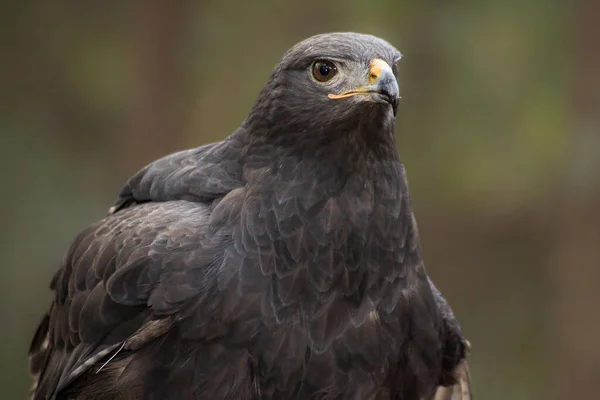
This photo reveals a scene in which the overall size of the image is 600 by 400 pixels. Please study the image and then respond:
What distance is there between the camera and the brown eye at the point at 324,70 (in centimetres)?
423

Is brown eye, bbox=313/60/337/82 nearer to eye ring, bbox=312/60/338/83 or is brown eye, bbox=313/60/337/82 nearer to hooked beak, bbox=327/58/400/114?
eye ring, bbox=312/60/338/83

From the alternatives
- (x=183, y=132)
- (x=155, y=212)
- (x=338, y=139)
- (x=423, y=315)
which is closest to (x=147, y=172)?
(x=155, y=212)

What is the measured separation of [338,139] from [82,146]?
7.45m

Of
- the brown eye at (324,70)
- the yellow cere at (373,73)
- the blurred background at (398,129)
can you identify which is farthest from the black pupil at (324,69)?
the blurred background at (398,129)

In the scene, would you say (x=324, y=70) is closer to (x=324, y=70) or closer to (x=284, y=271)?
(x=324, y=70)

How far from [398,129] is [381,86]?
7.54m

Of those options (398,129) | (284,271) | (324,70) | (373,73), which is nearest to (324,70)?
(324,70)

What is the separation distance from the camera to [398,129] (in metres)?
11.5

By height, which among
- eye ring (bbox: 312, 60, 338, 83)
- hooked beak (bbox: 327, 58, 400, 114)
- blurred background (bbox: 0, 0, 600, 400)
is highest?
eye ring (bbox: 312, 60, 338, 83)

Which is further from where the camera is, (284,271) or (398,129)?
(398,129)

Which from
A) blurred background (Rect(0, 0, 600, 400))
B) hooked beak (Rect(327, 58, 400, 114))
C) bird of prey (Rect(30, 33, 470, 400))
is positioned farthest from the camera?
blurred background (Rect(0, 0, 600, 400))

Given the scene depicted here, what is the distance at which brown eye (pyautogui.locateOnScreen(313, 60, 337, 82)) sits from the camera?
4.23 metres

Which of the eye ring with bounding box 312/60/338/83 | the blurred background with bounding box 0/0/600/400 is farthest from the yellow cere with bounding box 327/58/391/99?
the blurred background with bounding box 0/0/600/400

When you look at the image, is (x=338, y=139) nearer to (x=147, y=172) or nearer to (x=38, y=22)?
(x=147, y=172)
